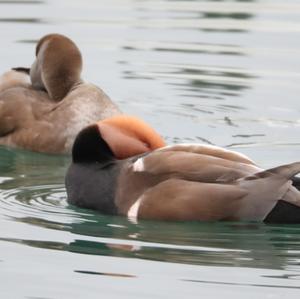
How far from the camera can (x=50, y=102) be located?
496 inches

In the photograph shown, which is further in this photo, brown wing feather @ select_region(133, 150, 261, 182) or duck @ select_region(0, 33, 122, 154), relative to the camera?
duck @ select_region(0, 33, 122, 154)

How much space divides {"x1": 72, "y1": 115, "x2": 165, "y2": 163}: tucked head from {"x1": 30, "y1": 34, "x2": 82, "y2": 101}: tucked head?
284cm

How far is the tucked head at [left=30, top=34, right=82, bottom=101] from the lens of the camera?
12.7 m

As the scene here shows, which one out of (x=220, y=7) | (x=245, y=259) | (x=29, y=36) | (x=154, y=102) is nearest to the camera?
(x=245, y=259)

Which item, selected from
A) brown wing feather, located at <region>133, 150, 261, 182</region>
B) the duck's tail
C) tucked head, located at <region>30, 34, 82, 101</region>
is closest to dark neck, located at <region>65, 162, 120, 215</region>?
brown wing feather, located at <region>133, 150, 261, 182</region>

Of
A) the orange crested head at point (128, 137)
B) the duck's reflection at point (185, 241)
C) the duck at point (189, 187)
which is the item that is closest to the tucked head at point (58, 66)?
the orange crested head at point (128, 137)

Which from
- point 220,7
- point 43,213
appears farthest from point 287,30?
point 43,213

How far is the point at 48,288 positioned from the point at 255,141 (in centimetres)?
453

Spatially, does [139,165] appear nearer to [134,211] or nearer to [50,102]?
[134,211]

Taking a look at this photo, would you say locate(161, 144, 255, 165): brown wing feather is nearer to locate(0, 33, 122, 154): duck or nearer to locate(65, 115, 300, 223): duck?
locate(65, 115, 300, 223): duck

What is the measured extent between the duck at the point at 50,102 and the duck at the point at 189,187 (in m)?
2.36

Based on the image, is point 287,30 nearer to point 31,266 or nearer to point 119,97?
point 119,97

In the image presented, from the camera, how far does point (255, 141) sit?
1199cm

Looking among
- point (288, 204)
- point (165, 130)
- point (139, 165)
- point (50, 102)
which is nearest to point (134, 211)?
point (139, 165)
